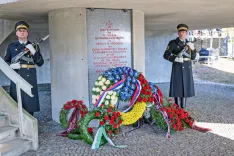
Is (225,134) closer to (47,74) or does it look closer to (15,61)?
(15,61)

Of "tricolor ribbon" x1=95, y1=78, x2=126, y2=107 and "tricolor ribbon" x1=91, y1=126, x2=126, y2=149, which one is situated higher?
"tricolor ribbon" x1=95, y1=78, x2=126, y2=107

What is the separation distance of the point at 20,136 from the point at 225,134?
3201mm

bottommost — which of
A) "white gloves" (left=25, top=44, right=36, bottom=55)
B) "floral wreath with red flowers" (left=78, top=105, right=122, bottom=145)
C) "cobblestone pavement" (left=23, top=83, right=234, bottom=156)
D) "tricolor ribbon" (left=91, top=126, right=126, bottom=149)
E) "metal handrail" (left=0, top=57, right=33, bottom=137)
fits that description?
"cobblestone pavement" (left=23, top=83, right=234, bottom=156)

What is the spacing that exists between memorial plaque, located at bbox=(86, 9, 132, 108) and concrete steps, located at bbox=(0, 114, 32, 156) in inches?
65.0

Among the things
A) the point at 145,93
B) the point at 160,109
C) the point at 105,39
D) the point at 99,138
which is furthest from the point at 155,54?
the point at 99,138

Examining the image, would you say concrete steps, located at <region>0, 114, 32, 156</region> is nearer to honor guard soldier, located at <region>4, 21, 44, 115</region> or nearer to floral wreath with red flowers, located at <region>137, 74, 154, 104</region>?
honor guard soldier, located at <region>4, 21, 44, 115</region>

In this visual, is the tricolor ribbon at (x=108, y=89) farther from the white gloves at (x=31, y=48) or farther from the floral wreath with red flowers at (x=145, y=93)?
the white gloves at (x=31, y=48)

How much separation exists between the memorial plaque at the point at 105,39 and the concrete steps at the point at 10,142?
165cm

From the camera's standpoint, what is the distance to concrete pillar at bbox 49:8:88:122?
555 cm

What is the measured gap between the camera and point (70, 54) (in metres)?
5.66

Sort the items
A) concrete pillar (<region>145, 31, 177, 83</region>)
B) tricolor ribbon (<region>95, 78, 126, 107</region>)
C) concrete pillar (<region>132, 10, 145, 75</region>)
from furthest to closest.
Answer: concrete pillar (<region>145, 31, 177, 83</region>), concrete pillar (<region>132, 10, 145, 75</region>), tricolor ribbon (<region>95, 78, 126, 107</region>)

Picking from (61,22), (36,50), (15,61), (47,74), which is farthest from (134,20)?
(47,74)

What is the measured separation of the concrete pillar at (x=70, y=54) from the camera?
18.2ft

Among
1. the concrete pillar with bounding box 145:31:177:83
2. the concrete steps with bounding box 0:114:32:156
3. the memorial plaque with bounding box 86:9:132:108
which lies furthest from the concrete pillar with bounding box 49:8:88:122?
the concrete pillar with bounding box 145:31:177:83
